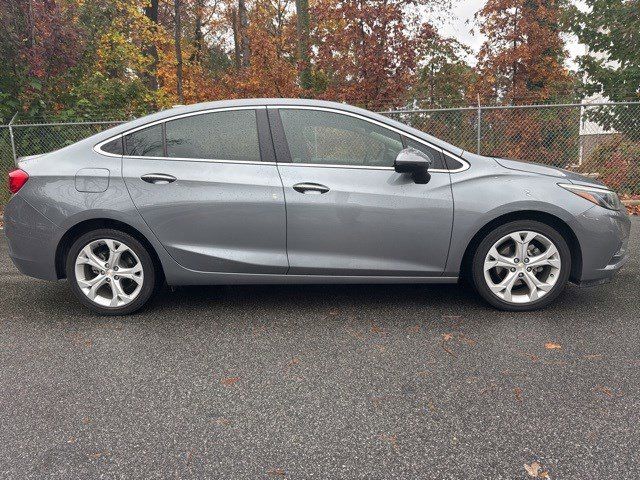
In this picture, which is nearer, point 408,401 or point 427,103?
point 408,401

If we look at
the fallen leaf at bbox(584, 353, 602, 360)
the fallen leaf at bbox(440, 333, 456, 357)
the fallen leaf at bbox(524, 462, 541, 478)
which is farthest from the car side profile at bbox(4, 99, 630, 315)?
the fallen leaf at bbox(524, 462, 541, 478)

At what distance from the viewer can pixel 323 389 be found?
2.96 meters

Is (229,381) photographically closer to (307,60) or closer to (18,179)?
(18,179)

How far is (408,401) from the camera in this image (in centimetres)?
281

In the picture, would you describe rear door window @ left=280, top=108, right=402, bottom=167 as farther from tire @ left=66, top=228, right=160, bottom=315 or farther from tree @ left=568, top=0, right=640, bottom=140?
tree @ left=568, top=0, right=640, bottom=140

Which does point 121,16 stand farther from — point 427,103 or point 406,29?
point 427,103

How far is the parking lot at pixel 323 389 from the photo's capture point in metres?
2.32

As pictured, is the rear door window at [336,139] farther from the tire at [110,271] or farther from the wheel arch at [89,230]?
the tire at [110,271]

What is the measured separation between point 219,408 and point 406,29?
12.1 metres

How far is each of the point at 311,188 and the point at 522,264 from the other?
1.73 m

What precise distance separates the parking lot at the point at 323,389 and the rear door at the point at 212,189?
1.79 feet

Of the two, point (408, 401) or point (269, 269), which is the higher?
point (269, 269)

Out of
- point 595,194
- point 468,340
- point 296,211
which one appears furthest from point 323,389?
point 595,194


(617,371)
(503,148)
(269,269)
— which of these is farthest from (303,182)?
(503,148)
